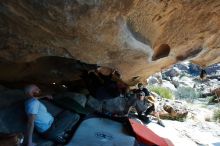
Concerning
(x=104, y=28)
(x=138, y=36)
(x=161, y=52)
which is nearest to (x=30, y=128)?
(x=104, y=28)

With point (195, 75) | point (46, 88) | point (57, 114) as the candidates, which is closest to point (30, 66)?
point (46, 88)

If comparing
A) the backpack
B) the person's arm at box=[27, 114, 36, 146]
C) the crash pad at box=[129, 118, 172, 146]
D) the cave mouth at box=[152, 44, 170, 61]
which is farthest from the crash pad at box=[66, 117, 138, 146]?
the cave mouth at box=[152, 44, 170, 61]

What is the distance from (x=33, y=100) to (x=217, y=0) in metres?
3.49

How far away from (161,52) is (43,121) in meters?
3.43

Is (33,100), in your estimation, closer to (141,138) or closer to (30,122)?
(30,122)

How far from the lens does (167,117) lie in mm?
13469

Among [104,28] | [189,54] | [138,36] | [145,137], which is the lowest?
[145,137]

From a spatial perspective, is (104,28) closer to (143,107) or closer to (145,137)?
(145,137)

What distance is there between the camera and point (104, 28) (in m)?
5.54

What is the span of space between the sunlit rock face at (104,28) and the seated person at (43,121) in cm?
83

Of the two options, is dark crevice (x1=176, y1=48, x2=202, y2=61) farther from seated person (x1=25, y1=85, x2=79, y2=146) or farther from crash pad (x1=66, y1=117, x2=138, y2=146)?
seated person (x1=25, y1=85, x2=79, y2=146)

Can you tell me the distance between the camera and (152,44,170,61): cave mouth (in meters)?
8.00

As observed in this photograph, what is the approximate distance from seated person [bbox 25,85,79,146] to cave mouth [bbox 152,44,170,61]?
2.48 metres

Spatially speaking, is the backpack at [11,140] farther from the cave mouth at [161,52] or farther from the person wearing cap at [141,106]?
the person wearing cap at [141,106]
